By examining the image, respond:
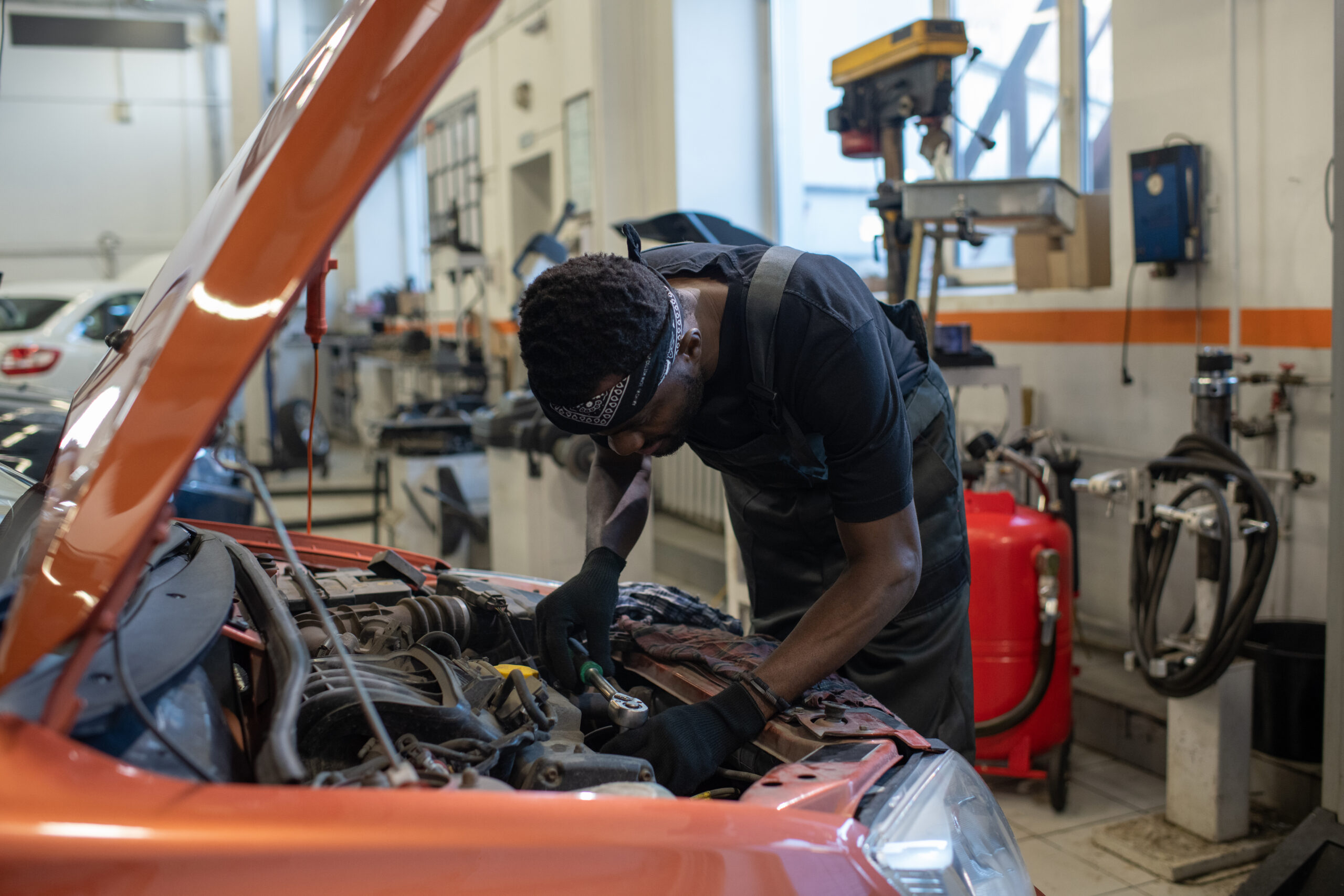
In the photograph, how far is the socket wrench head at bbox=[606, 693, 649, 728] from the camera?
122 centimetres

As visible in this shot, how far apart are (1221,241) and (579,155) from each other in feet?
13.7

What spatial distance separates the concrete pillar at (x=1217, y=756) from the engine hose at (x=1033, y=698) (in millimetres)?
347

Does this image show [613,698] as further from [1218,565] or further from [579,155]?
[579,155]

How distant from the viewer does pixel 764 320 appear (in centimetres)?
135

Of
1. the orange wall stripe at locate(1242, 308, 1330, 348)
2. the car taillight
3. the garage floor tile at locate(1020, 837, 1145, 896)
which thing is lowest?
the garage floor tile at locate(1020, 837, 1145, 896)

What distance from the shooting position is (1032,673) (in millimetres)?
2744

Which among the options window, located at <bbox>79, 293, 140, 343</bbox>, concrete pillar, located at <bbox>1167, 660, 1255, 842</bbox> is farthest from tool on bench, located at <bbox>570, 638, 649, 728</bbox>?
window, located at <bbox>79, 293, 140, 343</bbox>

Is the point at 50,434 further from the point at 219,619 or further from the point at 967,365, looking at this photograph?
the point at 967,365

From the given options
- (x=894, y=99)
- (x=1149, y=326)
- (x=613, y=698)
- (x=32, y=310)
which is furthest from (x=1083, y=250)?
(x=32, y=310)

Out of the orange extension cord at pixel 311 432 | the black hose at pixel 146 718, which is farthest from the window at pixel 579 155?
the black hose at pixel 146 718

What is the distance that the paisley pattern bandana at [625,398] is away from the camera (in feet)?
3.95

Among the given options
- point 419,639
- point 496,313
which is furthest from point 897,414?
point 496,313

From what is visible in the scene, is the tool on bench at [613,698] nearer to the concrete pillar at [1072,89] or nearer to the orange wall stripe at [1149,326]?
the orange wall stripe at [1149,326]

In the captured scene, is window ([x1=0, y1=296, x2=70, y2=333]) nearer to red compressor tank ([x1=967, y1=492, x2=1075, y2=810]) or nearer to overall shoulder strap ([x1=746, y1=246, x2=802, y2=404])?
red compressor tank ([x1=967, y1=492, x2=1075, y2=810])
